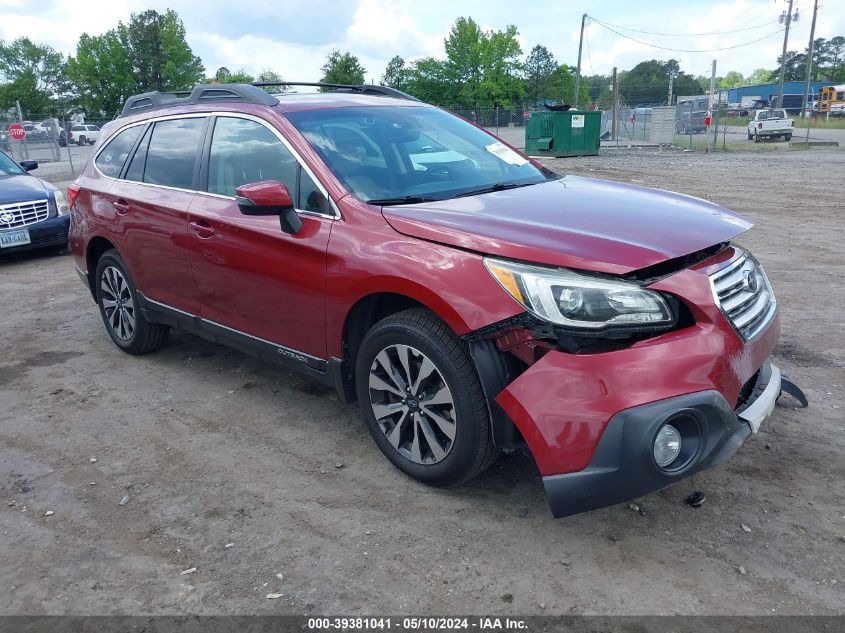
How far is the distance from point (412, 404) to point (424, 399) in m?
0.09

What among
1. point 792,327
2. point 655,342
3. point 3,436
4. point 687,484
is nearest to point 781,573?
point 687,484

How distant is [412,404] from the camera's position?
321 centimetres

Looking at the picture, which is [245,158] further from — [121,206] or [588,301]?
[588,301]

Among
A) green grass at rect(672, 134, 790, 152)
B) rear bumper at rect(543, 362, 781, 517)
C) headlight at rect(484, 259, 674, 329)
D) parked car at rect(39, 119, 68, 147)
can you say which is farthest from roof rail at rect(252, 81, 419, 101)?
green grass at rect(672, 134, 790, 152)

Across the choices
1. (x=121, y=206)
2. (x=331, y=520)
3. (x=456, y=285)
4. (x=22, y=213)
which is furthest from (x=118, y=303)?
(x=22, y=213)

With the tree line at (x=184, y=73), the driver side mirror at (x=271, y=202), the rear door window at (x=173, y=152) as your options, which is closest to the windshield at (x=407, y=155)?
the driver side mirror at (x=271, y=202)

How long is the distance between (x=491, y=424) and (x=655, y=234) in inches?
40.6

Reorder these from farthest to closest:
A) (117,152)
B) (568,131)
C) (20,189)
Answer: (568,131)
(20,189)
(117,152)

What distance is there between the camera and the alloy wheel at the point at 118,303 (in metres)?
5.17

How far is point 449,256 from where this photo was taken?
2.94 m

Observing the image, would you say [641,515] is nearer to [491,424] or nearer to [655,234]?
[491,424]

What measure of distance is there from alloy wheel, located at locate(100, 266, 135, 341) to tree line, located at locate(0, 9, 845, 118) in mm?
58295

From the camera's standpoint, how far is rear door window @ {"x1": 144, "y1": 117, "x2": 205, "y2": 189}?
4.39 metres

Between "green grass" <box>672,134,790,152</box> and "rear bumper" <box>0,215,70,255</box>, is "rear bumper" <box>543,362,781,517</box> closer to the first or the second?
"rear bumper" <box>0,215,70,255</box>
